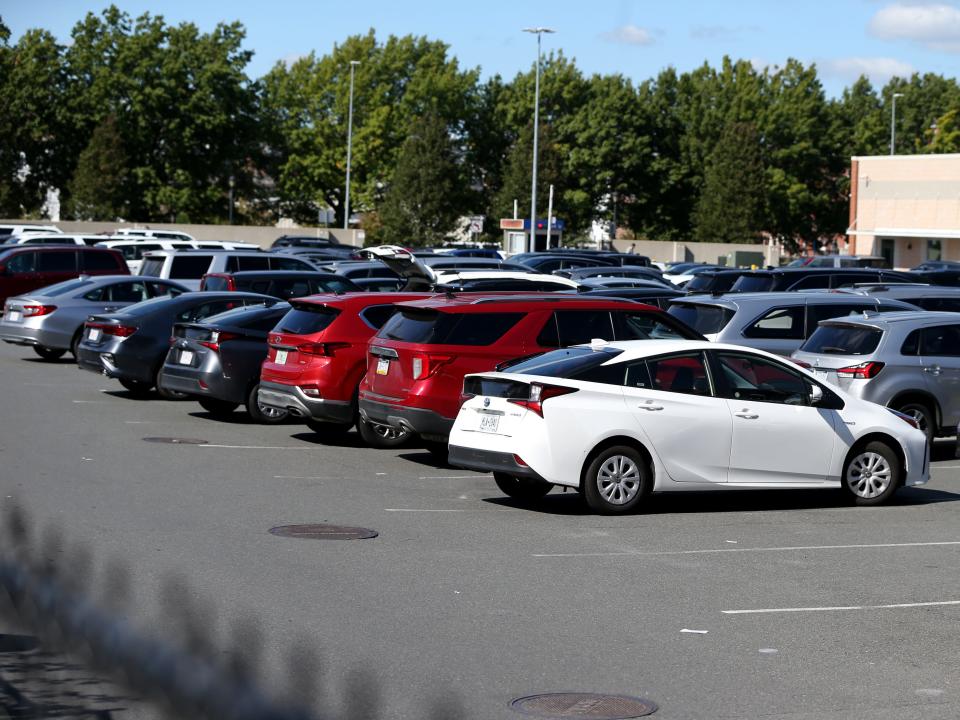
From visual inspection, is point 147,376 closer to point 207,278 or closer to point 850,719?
point 207,278

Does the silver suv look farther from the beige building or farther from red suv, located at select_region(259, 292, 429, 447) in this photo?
the beige building

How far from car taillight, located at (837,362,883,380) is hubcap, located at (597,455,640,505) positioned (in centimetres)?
528

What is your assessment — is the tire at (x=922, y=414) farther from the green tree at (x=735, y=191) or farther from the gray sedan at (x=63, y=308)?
the green tree at (x=735, y=191)

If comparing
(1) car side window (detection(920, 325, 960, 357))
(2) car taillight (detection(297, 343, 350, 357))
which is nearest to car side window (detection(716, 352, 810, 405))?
(1) car side window (detection(920, 325, 960, 357))

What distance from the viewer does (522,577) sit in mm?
9359

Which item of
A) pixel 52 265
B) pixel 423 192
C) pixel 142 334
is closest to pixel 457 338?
pixel 142 334

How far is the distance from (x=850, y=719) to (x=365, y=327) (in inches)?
427

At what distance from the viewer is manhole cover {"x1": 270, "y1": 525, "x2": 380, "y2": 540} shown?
34.9 feet

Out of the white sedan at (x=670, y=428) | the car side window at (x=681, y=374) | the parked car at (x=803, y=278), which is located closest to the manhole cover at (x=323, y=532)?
the white sedan at (x=670, y=428)

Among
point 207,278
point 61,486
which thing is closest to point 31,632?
point 61,486

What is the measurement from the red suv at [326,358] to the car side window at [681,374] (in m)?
4.49

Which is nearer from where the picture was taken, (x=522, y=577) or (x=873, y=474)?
(x=522, y=577)

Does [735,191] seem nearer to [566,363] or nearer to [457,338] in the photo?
[457,338]

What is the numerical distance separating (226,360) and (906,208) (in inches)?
2510
